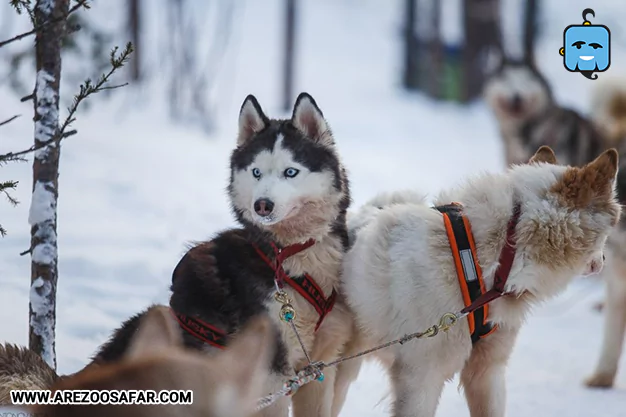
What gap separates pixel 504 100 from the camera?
9023 mm

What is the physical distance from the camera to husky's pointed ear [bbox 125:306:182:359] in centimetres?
299

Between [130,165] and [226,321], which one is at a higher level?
[130,165]

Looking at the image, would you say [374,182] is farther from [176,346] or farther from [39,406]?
[39,406]

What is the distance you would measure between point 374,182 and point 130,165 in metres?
3.70

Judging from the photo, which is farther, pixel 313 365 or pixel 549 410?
pixel 549 410

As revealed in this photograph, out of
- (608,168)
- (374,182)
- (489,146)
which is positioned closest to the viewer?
(608,168)

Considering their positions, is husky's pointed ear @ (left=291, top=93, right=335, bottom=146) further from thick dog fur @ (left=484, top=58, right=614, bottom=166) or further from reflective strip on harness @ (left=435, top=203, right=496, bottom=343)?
thick dog fur @ (left=484, top=58, right=614, bottom=166)

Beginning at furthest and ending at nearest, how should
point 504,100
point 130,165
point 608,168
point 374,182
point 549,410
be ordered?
point 374,182 → point 504,100 → point 130,165 → point 549,410 → point 608,168

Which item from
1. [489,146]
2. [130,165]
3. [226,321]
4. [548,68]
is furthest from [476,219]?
[548,68]

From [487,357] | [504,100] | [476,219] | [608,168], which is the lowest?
[487,357]

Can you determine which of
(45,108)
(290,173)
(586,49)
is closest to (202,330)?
(290,173)

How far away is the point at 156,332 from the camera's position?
3.15m

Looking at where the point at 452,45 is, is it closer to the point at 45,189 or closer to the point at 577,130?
the point at 577,130

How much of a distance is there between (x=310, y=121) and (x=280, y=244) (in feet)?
1.83
